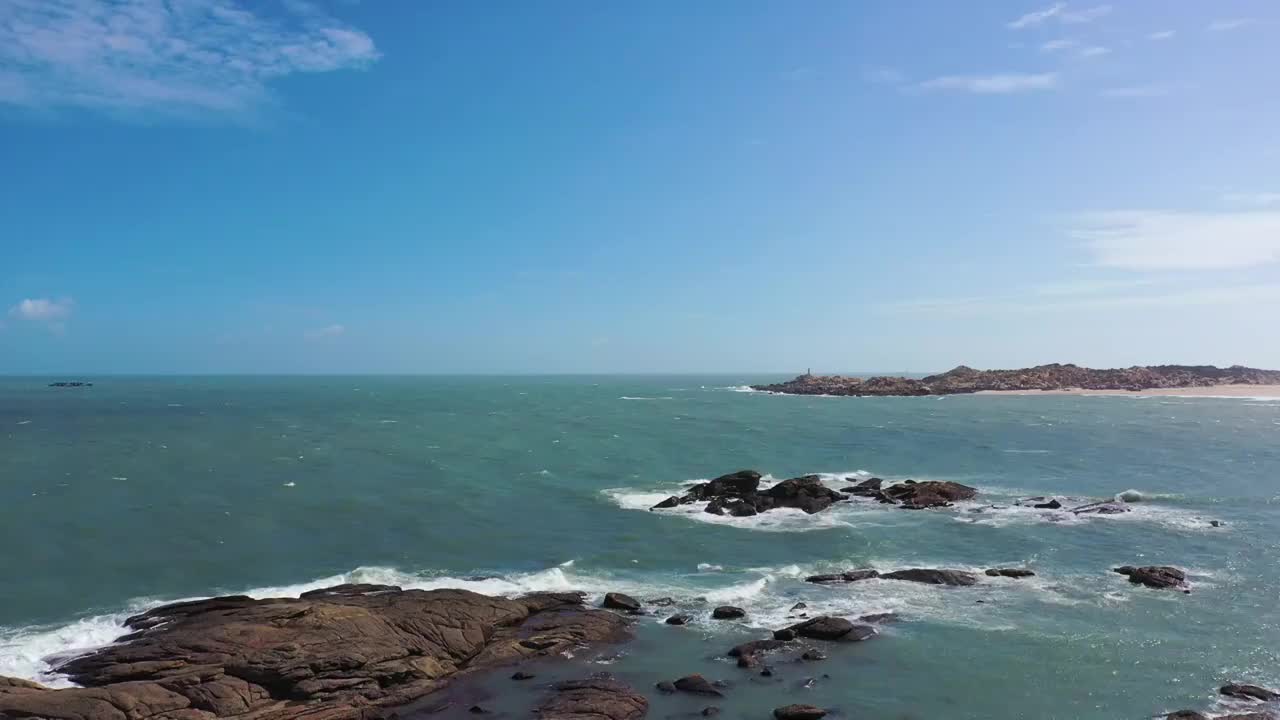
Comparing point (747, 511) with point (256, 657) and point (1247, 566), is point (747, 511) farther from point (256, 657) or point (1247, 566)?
point (256, 657)

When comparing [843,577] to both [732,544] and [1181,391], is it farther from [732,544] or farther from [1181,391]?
[1181,391]

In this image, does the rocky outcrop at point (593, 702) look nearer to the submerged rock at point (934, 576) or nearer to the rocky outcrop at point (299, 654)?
the rocky outcrop at point (299, 654)

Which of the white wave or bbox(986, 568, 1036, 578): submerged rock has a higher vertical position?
bbox(986, 568, 1036, 578): submerged rock

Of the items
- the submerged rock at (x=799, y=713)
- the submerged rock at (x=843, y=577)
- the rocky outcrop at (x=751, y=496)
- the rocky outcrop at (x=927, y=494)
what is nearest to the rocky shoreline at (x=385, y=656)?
the submerged rock at (x=799, y=713)

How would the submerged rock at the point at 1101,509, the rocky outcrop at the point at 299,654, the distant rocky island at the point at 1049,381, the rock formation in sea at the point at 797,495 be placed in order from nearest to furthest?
the rocky outcrop at the point at 299,654 → the submerged rock at the point at 1101,509 → the rock formation in sea at the point at 797,495 → the distant rocky island at the point at 1049,381

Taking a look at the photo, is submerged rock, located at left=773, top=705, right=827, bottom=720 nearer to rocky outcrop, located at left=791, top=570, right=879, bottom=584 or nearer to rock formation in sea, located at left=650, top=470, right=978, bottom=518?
rocky outcrop, located at left=791, top=570, right=879, bottom=584

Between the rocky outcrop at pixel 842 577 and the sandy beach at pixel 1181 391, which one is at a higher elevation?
the sandy beach at pixel 1181 391

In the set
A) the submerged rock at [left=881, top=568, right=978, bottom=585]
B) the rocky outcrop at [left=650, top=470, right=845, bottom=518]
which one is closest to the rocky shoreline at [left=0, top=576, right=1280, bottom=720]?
the submerged rock at [left=881, top=568, right=978, bottom=585]

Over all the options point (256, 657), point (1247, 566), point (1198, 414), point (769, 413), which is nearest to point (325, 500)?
point (256, 657)
